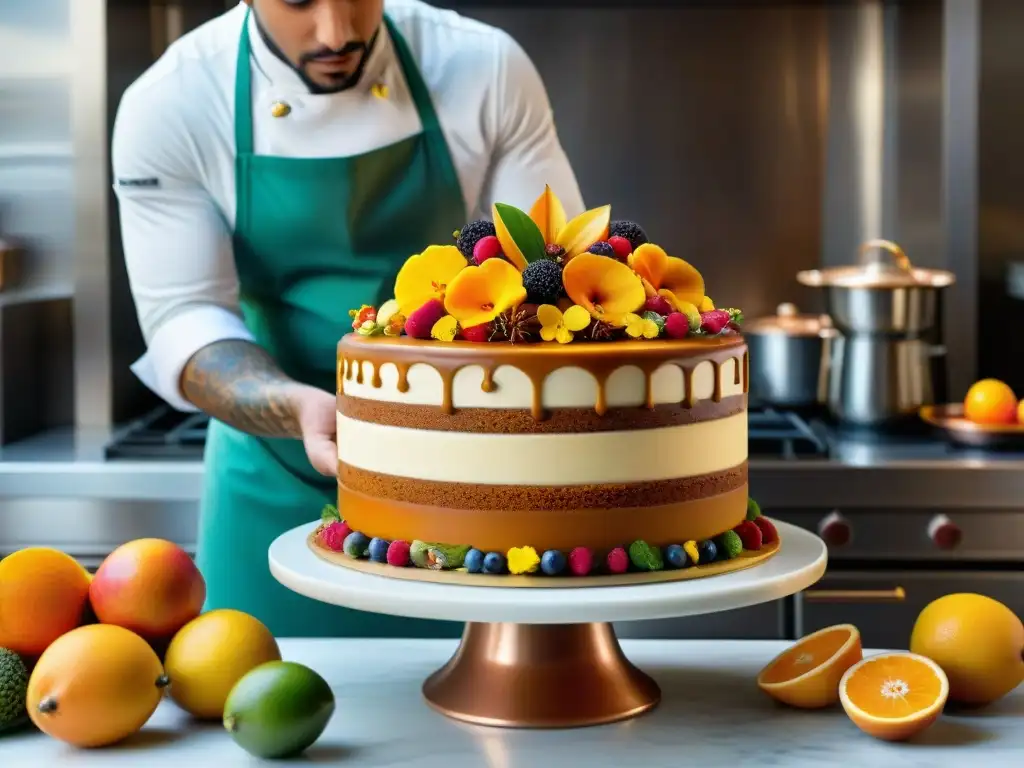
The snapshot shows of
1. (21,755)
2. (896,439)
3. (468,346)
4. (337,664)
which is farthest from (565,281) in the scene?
(896,439)

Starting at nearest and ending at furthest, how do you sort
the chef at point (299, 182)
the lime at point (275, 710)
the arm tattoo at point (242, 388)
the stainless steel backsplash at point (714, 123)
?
the lime at point (275, 710)
the arm tattoo at point (242, 388)
the chef at point (299, 182)
the stainless steel backsplash at point (714, 123)

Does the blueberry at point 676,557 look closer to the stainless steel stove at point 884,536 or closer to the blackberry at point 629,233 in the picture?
the blackberry at point 629,233

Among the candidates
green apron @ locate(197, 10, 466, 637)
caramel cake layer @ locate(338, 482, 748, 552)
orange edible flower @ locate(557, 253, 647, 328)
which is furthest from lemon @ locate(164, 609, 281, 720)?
green apron @ locate(197, 10, 466, 637)

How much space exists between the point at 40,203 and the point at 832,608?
6.04ft

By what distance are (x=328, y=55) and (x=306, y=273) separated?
13.5 inches

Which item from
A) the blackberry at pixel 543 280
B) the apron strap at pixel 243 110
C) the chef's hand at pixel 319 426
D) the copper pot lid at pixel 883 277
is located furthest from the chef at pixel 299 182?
the copper pot lid at pixel 883 277

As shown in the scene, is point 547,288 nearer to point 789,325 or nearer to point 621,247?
point 621,247

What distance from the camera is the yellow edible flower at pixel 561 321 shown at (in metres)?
1.15

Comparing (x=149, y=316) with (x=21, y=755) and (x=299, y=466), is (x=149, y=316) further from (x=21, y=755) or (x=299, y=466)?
(x=21, y=755)

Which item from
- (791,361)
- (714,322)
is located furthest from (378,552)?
(791,361)

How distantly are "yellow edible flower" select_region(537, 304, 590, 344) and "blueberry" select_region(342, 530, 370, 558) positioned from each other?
242mm

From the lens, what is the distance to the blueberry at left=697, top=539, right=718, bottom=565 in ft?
3.95

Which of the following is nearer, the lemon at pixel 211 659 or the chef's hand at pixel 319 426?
the lemon at pixel 211 659

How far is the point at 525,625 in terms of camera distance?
3.97 feet
